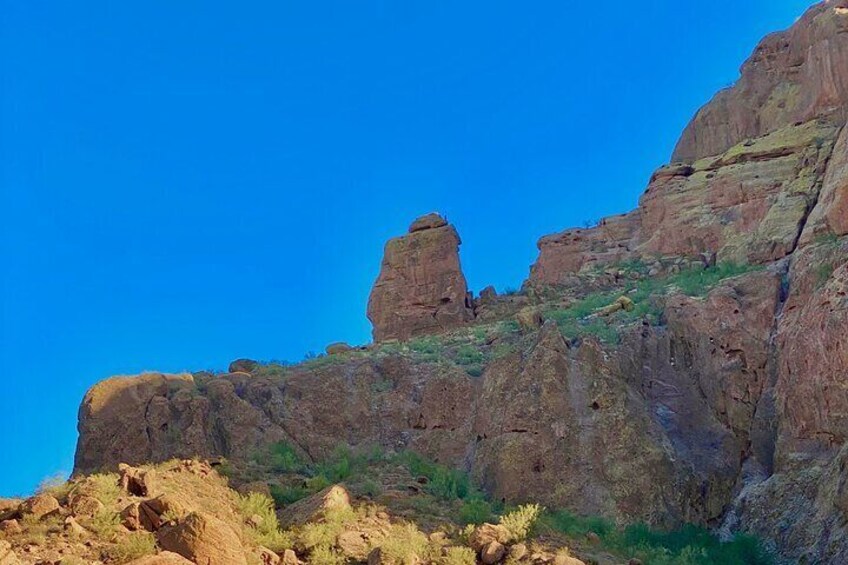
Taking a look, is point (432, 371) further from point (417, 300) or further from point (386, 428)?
point (417, 300)

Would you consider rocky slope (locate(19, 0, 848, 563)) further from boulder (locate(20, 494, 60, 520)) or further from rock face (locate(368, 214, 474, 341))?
rock face (locate(368, 214, 474, 341))

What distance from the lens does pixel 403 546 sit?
15453 millimetres

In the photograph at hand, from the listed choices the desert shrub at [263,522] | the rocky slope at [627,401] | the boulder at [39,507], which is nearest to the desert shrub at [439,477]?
the rocky slope at [627,401]

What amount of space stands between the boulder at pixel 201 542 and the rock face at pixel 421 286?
29033 mm

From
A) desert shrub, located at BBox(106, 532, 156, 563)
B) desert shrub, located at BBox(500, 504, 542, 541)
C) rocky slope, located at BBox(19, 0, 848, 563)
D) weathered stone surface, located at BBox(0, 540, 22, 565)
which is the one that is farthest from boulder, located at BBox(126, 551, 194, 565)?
rocky slope, located at BBox(19, 0, 848, 563)

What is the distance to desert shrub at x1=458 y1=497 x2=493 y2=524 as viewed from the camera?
18.7 metres

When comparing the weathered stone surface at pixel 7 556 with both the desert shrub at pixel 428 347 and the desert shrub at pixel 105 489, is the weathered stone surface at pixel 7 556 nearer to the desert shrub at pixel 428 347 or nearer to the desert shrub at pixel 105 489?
the desert shrub at pixel 105 489

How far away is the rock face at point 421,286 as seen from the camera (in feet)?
147

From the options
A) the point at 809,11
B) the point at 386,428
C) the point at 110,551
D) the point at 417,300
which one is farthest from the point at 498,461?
the point at 809,11

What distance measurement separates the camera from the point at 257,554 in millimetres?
14906

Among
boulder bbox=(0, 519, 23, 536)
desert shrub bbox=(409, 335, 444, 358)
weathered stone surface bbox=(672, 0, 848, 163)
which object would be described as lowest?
boulder bbox=(0, 519, 23, 536)

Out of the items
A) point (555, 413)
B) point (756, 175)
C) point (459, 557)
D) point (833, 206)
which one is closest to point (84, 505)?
point (459, 557)

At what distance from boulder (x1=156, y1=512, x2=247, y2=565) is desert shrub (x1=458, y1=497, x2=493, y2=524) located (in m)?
5.82

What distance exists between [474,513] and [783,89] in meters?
35.1
